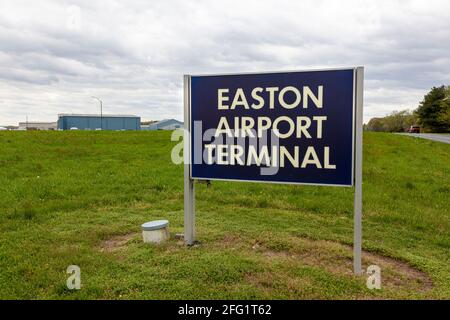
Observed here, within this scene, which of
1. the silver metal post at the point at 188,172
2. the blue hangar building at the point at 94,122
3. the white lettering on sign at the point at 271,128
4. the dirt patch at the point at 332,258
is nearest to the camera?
the dirt patch at the point at 332,258

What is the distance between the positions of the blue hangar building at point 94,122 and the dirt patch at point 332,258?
81.5 metres

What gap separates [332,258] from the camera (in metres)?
4.71

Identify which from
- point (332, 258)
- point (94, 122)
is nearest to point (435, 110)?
point (332, 258)

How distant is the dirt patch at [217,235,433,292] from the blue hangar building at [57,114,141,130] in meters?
81.5

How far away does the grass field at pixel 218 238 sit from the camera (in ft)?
12.8

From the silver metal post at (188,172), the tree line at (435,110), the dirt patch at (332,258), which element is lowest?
the dirt patch at (332,258)

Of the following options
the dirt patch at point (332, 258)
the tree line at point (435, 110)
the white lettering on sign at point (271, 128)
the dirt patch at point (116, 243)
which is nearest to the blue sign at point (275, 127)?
the white lettering on sign at point (271, 128)

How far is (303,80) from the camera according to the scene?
14.8 feet

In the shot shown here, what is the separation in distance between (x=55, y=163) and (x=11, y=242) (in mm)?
8655

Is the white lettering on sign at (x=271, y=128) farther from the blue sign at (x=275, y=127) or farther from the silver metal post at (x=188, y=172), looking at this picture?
the silver metal post at (x=188, y=172)

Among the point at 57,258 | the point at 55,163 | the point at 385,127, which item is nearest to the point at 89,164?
the point at 55,163

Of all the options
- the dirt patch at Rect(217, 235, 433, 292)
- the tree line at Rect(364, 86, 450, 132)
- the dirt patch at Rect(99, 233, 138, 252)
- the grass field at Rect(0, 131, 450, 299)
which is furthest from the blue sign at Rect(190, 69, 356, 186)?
the tree line at Rect(364, 86, 450, 132)

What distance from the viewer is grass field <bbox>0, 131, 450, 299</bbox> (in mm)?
3898

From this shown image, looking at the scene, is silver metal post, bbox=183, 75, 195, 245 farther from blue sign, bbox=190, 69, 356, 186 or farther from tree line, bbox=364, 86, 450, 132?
tree line, bbox=364, 86, 450, 132
